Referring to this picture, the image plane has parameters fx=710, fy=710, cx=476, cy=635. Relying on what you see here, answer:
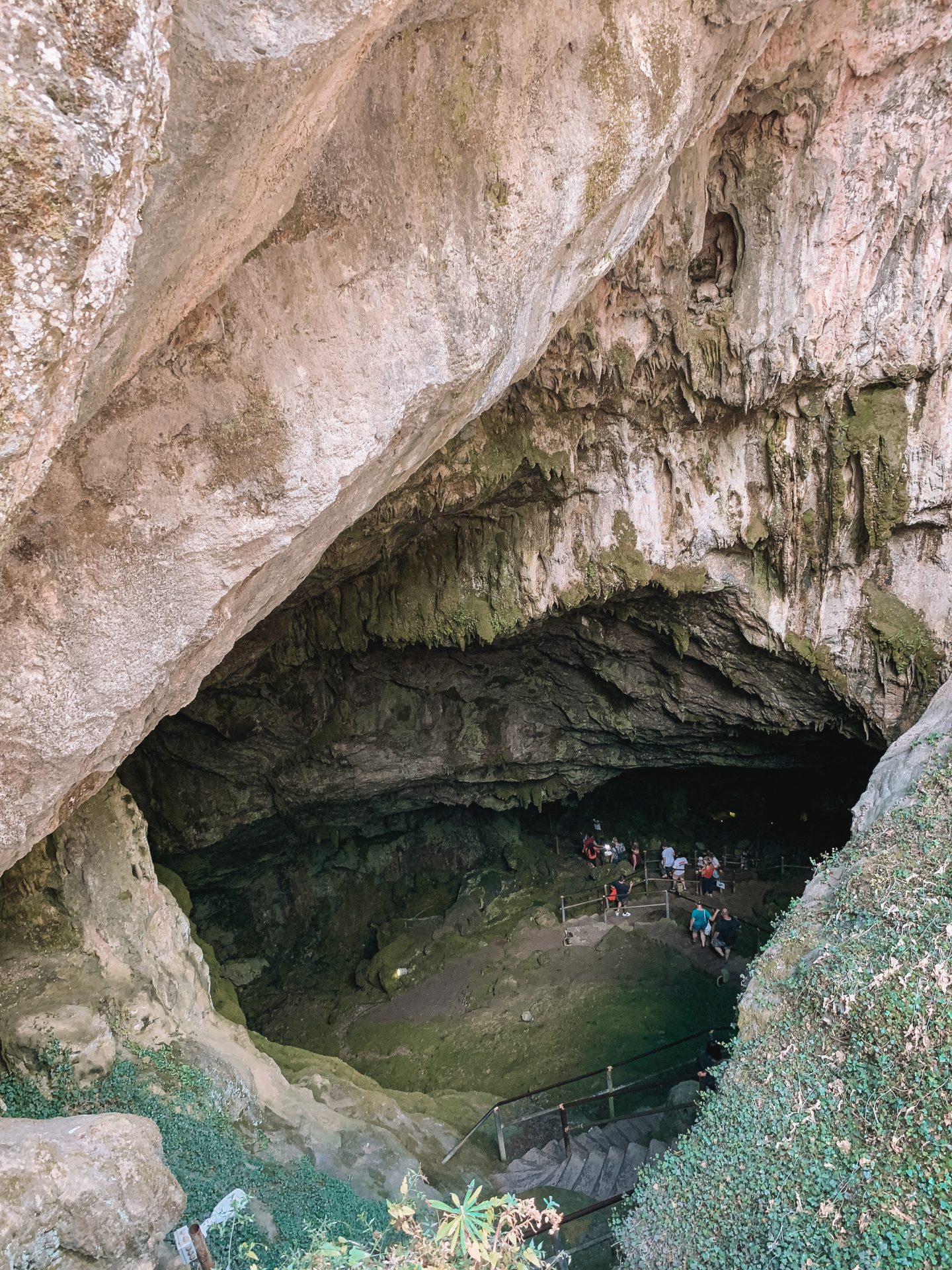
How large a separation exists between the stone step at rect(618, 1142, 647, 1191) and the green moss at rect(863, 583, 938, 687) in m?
7.37

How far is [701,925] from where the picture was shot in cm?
1301

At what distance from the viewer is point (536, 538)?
11.0 meters

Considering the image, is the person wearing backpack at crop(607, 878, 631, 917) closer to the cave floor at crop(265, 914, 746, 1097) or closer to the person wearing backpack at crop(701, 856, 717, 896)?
the cave floor at crop(265, 914, 746, 1097)

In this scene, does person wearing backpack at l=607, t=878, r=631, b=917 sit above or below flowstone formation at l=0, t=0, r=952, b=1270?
below

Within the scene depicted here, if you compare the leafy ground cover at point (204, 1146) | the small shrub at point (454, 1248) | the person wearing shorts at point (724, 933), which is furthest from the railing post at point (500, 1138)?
the small shrub at point (454, 1248)

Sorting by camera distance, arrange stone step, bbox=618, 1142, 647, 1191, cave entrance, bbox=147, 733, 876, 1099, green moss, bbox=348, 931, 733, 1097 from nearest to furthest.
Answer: stone step, bbox=618, 1142, 647, 1191, green moss, bbox=348, 931, 733, 1097, cave entrance, bbox=147, 733, 876, 1099

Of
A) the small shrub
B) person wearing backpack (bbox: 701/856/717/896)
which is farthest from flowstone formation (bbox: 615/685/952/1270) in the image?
person wearing backpack (bbox: 701/856/717/896)

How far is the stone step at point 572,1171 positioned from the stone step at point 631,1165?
473 millimetres

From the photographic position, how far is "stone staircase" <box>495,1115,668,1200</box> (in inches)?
305

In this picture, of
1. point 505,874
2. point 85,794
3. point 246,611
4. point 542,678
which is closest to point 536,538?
point 542,678

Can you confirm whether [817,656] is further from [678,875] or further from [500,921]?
[500,921]

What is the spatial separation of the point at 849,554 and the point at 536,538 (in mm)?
4572

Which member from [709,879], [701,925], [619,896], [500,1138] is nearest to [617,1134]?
[500,1138]

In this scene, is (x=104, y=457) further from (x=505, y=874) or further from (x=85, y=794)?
(x=505, y=874)
